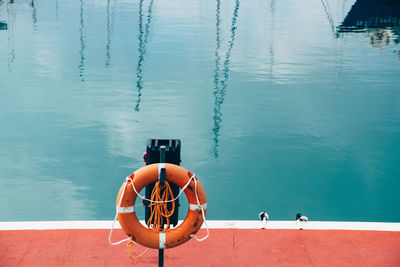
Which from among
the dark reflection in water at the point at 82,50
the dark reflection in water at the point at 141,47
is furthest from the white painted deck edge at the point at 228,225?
the dark reflection in water at the point at 82,50

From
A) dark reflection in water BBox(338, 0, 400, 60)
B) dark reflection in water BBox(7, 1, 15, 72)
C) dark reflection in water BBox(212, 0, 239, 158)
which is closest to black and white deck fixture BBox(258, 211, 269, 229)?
dark reflection in water BBox(212, 0, 239, 158)

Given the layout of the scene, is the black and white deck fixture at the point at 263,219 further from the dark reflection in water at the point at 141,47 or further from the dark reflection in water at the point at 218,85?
the dark reflection in water at the point at 141,47

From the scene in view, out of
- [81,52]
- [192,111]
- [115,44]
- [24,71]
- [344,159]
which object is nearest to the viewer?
[344,159]

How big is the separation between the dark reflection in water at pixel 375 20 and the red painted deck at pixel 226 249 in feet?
67.7

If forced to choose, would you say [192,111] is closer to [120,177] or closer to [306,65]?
[120,177]

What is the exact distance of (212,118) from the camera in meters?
11.2

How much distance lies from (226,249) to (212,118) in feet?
23.9

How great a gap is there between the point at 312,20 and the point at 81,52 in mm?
15604

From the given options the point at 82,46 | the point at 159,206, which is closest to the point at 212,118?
the point at 159,206

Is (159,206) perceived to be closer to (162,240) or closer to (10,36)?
(162,240)

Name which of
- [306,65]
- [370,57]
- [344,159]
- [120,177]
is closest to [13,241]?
[120,177]

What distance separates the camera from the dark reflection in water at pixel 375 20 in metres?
24.9

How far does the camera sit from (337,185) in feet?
25.7

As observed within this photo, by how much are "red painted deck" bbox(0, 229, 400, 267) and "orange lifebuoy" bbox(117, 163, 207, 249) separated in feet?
1.39
